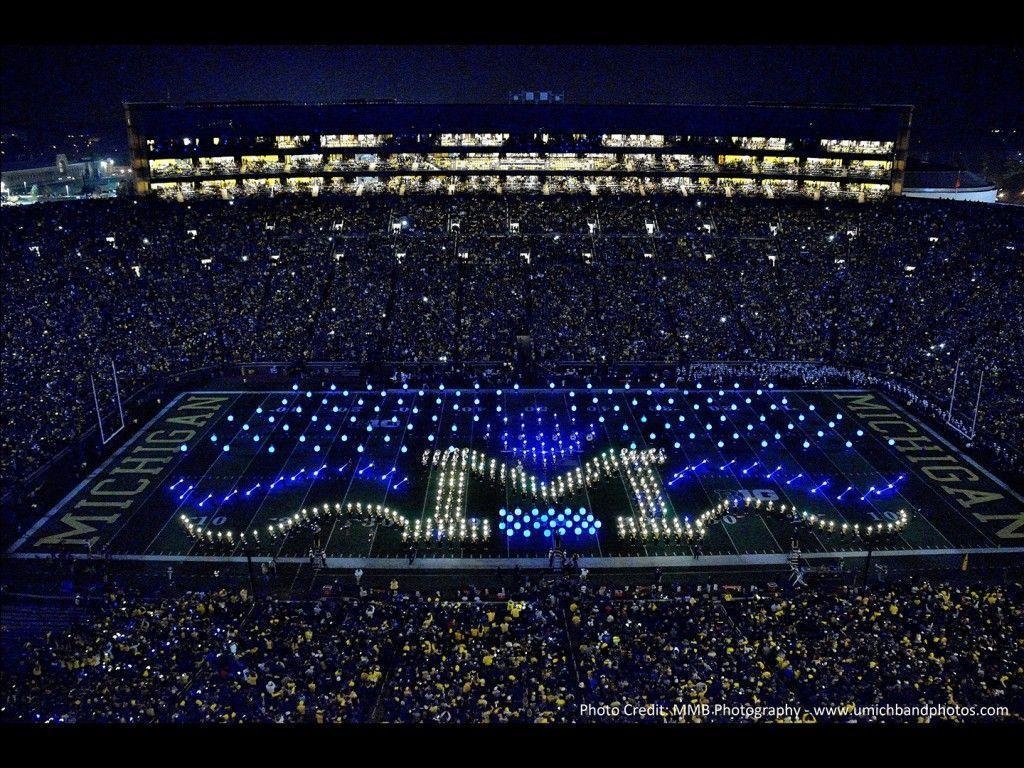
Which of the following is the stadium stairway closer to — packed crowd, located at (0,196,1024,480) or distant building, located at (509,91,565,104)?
packed crowd, located at (0,196,1024,480)

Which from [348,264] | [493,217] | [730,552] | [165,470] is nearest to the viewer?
[730,552]

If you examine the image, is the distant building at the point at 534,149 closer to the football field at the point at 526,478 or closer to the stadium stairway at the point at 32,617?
the football field at the point at 526,478

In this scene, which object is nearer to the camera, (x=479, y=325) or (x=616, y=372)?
(x=616, y=372)

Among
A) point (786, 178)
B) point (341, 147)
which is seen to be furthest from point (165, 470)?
point (786, 178)

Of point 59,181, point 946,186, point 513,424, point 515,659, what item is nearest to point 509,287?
point 513,424

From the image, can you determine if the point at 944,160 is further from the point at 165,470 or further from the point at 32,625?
the point at 32,625

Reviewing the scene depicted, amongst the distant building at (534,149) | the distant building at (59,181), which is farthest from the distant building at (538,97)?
the distant building at (59,181)

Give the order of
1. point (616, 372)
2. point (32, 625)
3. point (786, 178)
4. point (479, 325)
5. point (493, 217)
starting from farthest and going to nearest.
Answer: point (786, 178) < point (493, 217) < point (479, 325) < point (616, 372) < point (32, 625)
